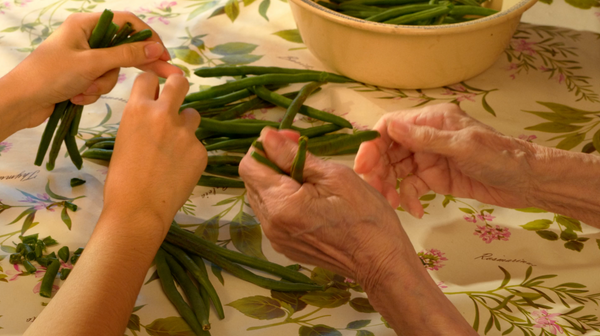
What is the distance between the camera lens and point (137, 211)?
89 centimetres

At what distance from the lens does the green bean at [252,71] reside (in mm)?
1454

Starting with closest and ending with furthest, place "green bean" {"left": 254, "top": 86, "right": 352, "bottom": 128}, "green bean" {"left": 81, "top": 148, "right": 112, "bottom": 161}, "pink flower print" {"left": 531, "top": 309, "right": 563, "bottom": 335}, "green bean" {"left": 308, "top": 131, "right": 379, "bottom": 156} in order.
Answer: "pink flower print" {"left": 531, "top": 309, "right": 563, "bottom": 335} → "green bean" {"left": 308, "top": 131, "right": 379, "bottom": 156} → "green bean" {"left": 81, "top": 148, "right": 112, "bottom": 161} → "green bean" {"left": 254, "top": 86, "right": 352, "bottom": 128}

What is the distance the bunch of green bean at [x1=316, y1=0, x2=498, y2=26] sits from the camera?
1474 millimetres

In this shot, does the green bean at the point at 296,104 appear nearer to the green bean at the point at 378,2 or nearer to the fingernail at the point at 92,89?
the green bean at the point at 378,2

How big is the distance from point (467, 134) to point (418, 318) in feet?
1.18

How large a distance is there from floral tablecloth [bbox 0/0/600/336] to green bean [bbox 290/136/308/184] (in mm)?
288

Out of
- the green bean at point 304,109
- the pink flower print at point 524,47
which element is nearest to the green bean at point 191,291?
the green bean at point 304,109

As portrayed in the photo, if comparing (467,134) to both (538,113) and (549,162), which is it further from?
(538,113)

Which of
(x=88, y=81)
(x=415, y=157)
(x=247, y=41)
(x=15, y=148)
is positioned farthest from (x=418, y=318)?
(x=247, y=41)

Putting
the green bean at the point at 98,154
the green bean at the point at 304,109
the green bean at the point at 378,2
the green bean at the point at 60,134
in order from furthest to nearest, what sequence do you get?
1. the green bean at the point at 378,2
2. the green bean at the point at 304,109
3. the green bean at the point at 98,154
4. the green bean at the point at 60,134

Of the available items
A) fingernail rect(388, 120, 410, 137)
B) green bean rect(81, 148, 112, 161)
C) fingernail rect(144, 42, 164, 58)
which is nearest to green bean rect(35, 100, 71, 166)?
green bean rect(81, 148, 112, 161)

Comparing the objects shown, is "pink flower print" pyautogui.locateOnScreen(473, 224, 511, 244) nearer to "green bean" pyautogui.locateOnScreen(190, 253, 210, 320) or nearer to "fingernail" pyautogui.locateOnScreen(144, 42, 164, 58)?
"green bean" pyautogui.locateOnScreen(190, 253, 210, 320)

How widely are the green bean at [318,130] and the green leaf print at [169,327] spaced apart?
1.88 ft

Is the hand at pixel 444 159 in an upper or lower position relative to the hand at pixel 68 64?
lower
